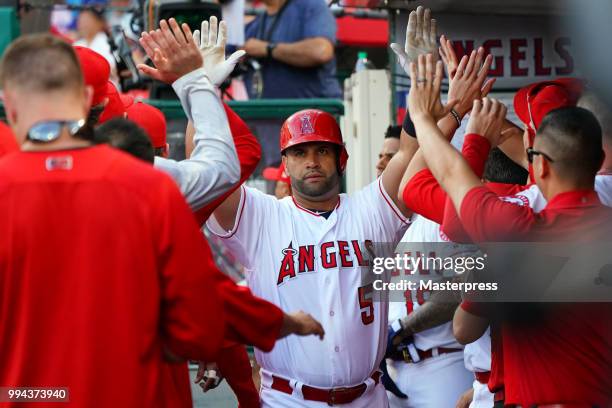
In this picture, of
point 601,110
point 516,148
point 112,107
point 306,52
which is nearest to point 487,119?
point 601,110

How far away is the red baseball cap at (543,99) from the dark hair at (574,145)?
0.45 metres

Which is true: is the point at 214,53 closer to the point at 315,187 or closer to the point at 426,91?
the point at 426,91

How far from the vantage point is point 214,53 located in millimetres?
3613

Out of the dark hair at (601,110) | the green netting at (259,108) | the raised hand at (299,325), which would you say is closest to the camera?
the raised hand at (299,325)

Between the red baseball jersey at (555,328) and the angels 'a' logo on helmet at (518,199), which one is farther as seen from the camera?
the angels 'a' logo on helmet at (518,199)

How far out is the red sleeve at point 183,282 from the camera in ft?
9.04

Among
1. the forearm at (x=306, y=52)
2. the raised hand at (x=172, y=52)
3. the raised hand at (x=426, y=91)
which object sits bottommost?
the raised hand at (x=426, y=91)

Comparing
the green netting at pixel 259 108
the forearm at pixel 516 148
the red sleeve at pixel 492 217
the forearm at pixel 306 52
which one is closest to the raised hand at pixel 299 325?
the red sleeve at pixel 492 217

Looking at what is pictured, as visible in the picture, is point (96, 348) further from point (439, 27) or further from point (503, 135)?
point (439, 27)

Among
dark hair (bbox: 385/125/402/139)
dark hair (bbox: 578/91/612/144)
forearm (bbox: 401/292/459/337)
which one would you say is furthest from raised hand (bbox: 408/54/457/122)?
dark hair (bbox: 385/125/402/139)

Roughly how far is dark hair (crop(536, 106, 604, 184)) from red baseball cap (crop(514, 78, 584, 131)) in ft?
1.47

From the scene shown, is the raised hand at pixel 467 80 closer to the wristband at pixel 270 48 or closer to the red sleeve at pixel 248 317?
the red sleeve at pixel 248 317

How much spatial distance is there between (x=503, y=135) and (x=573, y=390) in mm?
1251

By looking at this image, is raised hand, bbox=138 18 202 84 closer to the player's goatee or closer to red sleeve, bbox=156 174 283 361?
red sleeve, bbox=156 174 283 361
